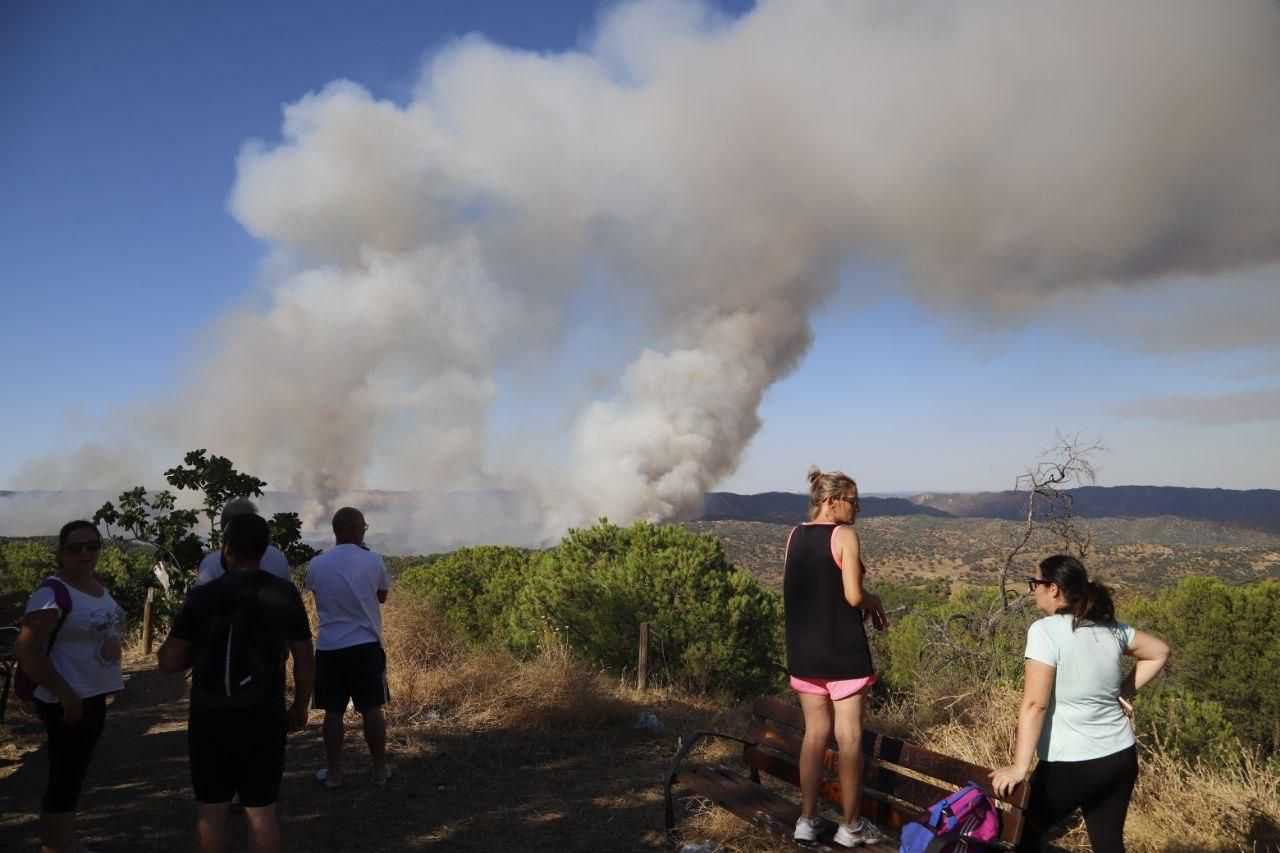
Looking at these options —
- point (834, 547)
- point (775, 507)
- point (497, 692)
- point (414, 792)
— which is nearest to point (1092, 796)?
point (834, 547)

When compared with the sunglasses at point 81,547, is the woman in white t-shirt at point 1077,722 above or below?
below

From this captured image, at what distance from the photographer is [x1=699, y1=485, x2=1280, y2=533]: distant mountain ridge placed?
391 feet

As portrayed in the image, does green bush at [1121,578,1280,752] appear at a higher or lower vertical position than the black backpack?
lower

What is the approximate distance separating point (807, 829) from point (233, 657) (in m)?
2.36

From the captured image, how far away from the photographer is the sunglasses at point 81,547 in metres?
3.32

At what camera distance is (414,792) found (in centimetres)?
495

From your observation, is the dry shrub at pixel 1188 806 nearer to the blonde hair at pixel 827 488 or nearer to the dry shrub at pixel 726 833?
the dry shrub at pixel 726 833

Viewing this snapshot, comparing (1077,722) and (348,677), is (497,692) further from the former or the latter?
(1077,722)

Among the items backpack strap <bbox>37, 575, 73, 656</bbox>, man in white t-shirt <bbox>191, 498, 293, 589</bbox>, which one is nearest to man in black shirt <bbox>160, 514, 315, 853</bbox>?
man in white t-shirt <bbox>191, 498, 293, 589</bbox>

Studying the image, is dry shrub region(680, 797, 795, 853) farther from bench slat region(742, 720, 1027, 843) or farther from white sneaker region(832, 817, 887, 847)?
white sneaker region(832, 817, 887, 847)

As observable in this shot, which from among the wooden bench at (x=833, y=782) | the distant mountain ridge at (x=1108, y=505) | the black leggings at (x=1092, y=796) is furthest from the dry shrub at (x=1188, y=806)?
the distant mountain ridge at (x=1108, y=505)

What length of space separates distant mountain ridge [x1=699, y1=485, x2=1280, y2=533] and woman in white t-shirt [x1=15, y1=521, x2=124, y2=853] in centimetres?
10122

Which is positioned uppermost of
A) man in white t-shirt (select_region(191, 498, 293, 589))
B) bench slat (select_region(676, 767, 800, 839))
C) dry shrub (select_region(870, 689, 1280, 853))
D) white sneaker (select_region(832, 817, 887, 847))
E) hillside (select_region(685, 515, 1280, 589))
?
man in white t-shirt (select_region(191, 498, 293, 589))

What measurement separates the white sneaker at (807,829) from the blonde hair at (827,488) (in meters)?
1.27
